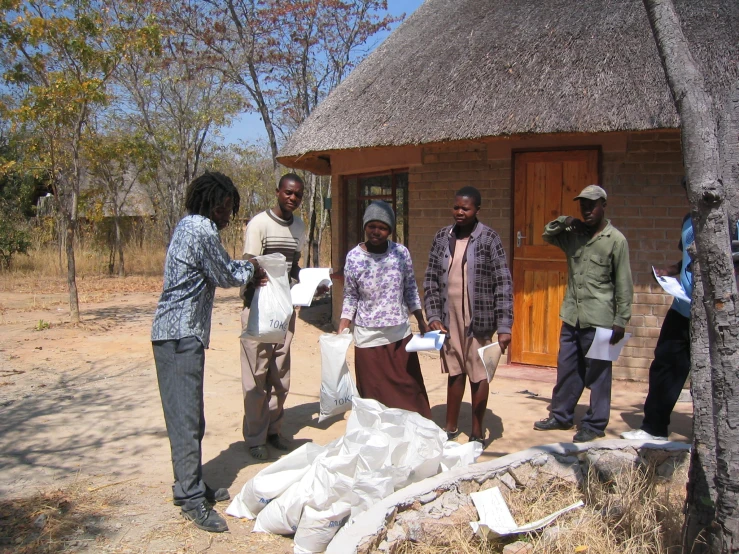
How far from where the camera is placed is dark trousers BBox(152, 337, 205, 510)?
3.15 meters

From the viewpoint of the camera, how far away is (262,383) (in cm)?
401

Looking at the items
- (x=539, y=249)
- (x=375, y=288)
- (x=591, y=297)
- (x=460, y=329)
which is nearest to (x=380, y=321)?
(x=375, y=288)

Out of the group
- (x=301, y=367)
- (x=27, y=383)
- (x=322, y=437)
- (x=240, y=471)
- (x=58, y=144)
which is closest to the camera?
(x=240, y=471)

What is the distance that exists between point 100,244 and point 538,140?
15.2 metres

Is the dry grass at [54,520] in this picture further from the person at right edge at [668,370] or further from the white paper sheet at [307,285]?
the person at right edge at [668,370]

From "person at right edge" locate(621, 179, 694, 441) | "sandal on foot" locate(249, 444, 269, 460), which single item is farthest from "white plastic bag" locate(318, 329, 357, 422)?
"person at right edge" locate(621, 179, 694, 441)

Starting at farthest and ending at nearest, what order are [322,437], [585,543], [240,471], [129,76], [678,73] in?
[129,76] → [322,437] → [240,471] → [585,543] → [678,73]

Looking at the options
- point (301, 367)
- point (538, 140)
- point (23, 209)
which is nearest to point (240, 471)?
point (301, 367)

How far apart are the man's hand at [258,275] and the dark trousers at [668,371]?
2454mm

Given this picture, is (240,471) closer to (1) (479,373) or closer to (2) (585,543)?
(1) (479,373)

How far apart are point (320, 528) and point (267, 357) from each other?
1.34m

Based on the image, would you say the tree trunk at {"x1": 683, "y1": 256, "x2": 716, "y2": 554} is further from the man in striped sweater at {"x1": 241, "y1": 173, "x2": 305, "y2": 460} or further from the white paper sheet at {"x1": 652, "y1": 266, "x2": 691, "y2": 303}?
the man in striped sweater at {"x1": 241, "y1": 173, "x2": 305, "y2": 460}

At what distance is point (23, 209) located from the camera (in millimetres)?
19250

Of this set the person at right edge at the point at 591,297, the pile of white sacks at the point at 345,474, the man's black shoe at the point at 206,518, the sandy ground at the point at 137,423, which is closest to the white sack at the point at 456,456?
the pile of white sacks at the point at 345,474
